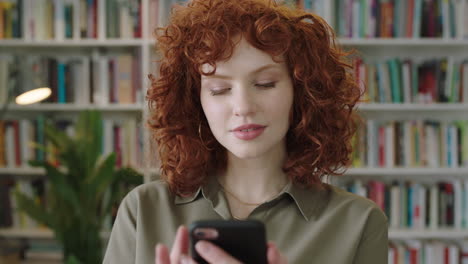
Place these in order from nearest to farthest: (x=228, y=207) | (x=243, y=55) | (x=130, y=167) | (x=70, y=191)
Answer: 1. (x=243, y=55)
2. (x=228, y=207)
3. (x=70, y=191)
4. (x=130, y=167)

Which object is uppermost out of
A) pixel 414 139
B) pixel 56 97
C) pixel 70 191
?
pixel 56 97

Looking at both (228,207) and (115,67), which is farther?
(115,67)

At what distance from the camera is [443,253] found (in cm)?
296

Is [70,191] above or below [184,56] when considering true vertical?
below

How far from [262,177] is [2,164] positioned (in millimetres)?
2366

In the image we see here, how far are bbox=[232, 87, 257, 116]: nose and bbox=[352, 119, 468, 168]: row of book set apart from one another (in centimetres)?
204

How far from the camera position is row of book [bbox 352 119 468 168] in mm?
2934

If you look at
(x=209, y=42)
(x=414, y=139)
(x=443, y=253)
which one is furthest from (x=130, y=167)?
(x=209, y=42)

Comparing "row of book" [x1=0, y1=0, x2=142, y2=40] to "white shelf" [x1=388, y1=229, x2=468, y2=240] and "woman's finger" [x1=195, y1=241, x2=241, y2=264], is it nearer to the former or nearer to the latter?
"white shelf" [x1=388, y1=229, x2=468, y2=240]

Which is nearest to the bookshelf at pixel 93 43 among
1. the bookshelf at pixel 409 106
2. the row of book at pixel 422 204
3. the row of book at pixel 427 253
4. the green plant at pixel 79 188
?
the green plant at pixel 79 188

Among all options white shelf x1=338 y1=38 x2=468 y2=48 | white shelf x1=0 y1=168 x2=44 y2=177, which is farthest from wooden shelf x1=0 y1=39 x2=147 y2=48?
white shelf x1=338 y1=38 x2=468 y2=48

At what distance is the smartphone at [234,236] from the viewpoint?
0.75 metres

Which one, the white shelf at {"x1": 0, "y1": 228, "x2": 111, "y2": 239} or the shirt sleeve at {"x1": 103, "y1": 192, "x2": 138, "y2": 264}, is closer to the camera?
the shirt sleeve at {"x1": 103, "y1": 192, "x2": 138, "y2": 264}

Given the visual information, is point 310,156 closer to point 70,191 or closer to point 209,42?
point 209,42
